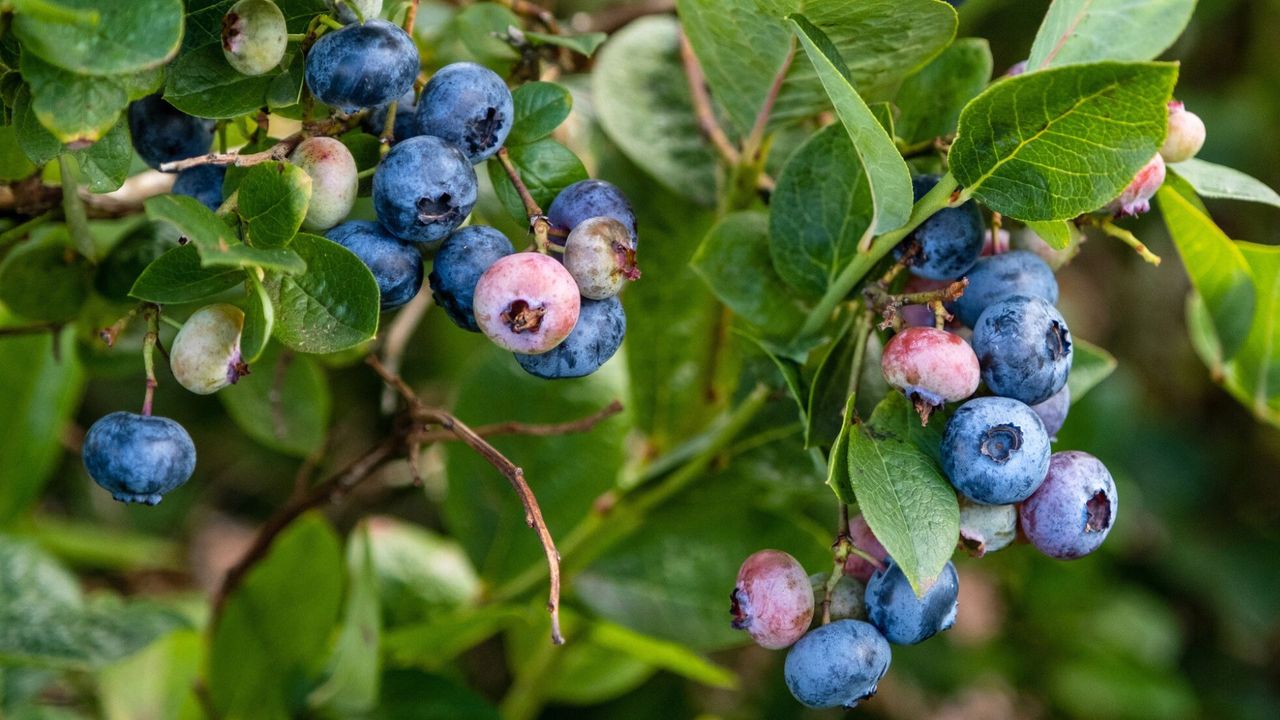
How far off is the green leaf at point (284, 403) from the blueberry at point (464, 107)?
565mm

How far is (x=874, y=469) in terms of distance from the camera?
2.69 ft

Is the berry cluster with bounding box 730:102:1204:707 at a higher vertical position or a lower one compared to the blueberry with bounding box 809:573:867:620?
higher

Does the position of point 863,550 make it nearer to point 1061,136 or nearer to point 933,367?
point 933,367

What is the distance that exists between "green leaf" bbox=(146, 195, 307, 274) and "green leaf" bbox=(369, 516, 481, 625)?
833mm

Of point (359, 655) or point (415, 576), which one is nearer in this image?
point (359, 655)

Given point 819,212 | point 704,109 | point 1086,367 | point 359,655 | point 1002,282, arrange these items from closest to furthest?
point 1002,282
point 819,212
point 1086,367
point 359,655
point 704,109

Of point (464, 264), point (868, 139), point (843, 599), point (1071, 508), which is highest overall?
point (868, 139)

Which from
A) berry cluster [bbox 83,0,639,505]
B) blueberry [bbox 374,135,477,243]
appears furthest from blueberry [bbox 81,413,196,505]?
blueberry [bbox 374,135,477,243]

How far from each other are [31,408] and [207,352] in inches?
34.2

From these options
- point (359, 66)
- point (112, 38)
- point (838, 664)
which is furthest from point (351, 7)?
point (838, 664)

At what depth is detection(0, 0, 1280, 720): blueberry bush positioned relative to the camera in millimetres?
786

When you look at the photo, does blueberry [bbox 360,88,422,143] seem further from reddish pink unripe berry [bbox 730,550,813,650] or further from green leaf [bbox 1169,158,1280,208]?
green leaf [bbox 1169,158,1280,208]

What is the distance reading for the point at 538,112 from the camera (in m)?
0.91

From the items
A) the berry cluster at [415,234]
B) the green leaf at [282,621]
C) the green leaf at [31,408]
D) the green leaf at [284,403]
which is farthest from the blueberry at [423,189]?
the green leaf at [31,408]
